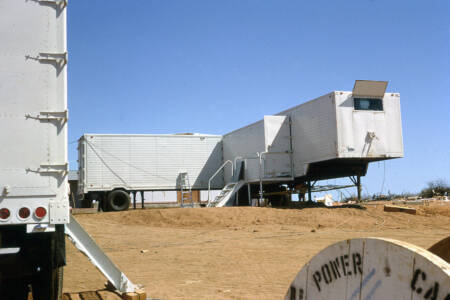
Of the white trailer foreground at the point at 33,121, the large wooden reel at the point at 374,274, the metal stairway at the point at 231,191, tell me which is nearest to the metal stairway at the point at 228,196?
the metal stairway at the point at 231,191

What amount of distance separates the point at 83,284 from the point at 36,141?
3747mm

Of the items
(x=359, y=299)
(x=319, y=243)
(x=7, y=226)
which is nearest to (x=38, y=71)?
(x=7, y=226)

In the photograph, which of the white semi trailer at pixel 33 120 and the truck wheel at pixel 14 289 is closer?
the white semi trailer at pixel 33 120

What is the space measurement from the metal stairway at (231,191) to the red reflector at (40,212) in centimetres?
1459

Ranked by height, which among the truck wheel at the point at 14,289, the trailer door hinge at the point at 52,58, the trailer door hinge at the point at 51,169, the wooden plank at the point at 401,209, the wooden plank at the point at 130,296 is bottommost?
the wooden plank at the point at 130,296

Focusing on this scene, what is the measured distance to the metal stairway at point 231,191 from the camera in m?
19.6

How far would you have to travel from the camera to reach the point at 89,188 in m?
20.1

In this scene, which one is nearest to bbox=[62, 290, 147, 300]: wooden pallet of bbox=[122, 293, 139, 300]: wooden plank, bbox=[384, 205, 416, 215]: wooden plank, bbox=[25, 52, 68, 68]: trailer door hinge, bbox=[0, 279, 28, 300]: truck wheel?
bbox=[122, 293, 139, 300]: wooden plank

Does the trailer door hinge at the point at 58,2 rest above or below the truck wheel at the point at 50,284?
above

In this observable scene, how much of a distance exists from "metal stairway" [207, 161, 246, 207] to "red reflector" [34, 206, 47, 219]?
14.6m

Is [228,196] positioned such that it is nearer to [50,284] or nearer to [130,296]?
[130,296]

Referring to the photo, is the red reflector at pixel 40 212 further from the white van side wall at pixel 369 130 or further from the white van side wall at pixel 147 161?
the white van side wall at pixel 147 161

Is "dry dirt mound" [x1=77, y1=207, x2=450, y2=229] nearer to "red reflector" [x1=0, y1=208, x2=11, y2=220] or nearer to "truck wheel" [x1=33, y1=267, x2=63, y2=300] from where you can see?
"truck wheel" [x1=33, y1=267, x2=63, y2=300]

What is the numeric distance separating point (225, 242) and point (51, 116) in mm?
8160
